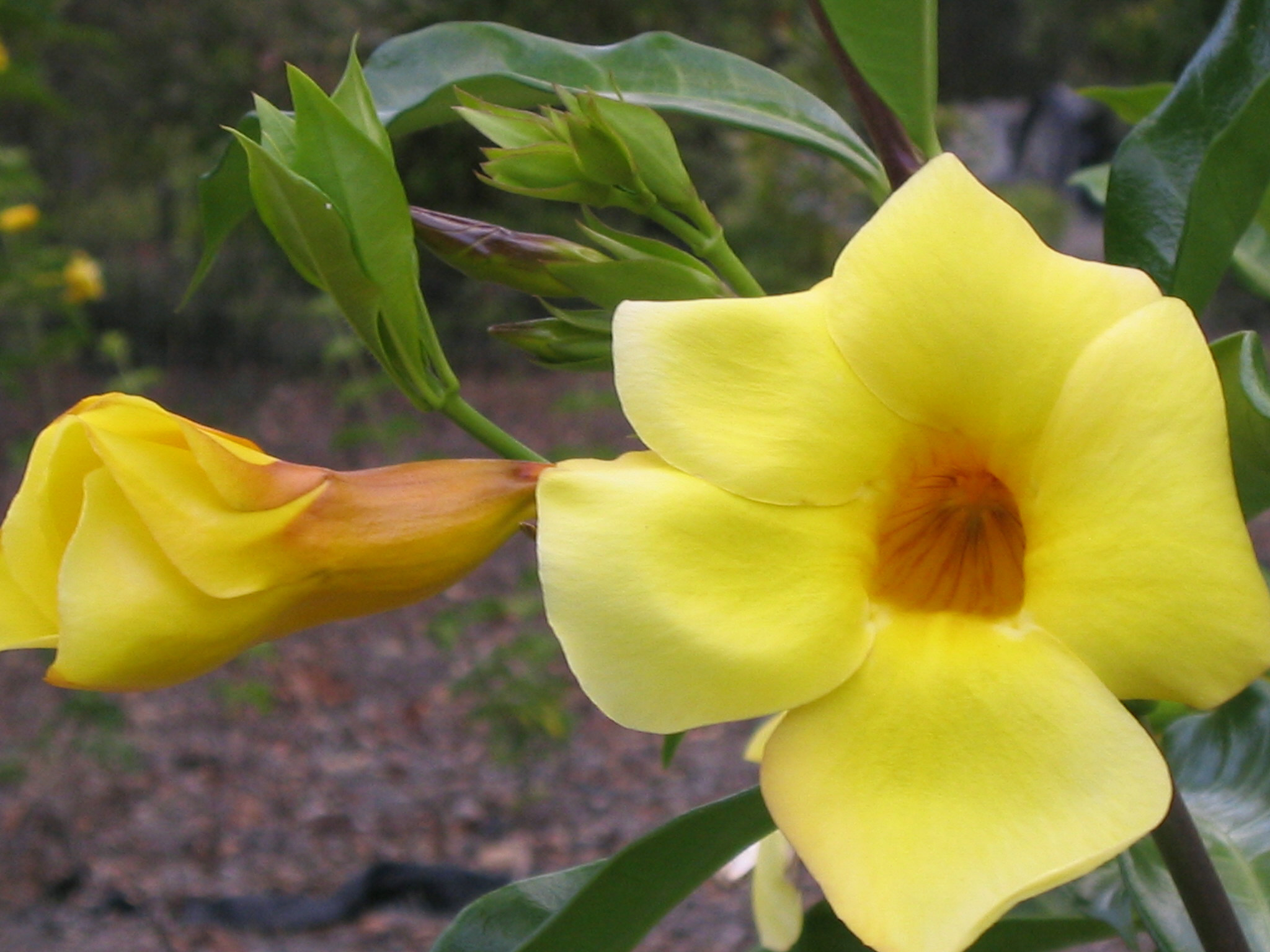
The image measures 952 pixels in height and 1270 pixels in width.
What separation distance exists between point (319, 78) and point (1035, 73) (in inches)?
505

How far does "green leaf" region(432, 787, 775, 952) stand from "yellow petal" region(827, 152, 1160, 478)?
25 cm

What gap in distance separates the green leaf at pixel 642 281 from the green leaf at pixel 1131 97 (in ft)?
1.68

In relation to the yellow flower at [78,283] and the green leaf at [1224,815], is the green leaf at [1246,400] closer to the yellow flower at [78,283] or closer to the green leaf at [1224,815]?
the green leaf at [1224,815]

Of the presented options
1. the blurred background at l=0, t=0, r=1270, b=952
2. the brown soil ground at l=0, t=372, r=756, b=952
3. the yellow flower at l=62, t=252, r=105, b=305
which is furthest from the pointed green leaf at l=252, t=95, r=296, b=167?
the yellow flower at l=62, t=252, r=105, b=305

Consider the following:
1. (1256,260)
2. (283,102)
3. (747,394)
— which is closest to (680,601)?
(747,394)

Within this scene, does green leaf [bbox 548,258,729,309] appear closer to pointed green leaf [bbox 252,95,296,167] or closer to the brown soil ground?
pointed green leaf [bbox 252,95,296,167]

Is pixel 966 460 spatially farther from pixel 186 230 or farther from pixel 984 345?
pixel 186 230

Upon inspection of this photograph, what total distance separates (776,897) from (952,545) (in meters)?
0.29

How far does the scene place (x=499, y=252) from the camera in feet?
1.91

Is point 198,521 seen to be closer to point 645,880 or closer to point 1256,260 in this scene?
point 645,880

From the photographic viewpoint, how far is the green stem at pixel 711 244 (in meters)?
0.57

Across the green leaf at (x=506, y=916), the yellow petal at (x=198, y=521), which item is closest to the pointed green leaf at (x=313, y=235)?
the yellow petal at (x=198, y=521)

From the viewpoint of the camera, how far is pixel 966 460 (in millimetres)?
470

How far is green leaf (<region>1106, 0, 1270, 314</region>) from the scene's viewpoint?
0.54 metres
